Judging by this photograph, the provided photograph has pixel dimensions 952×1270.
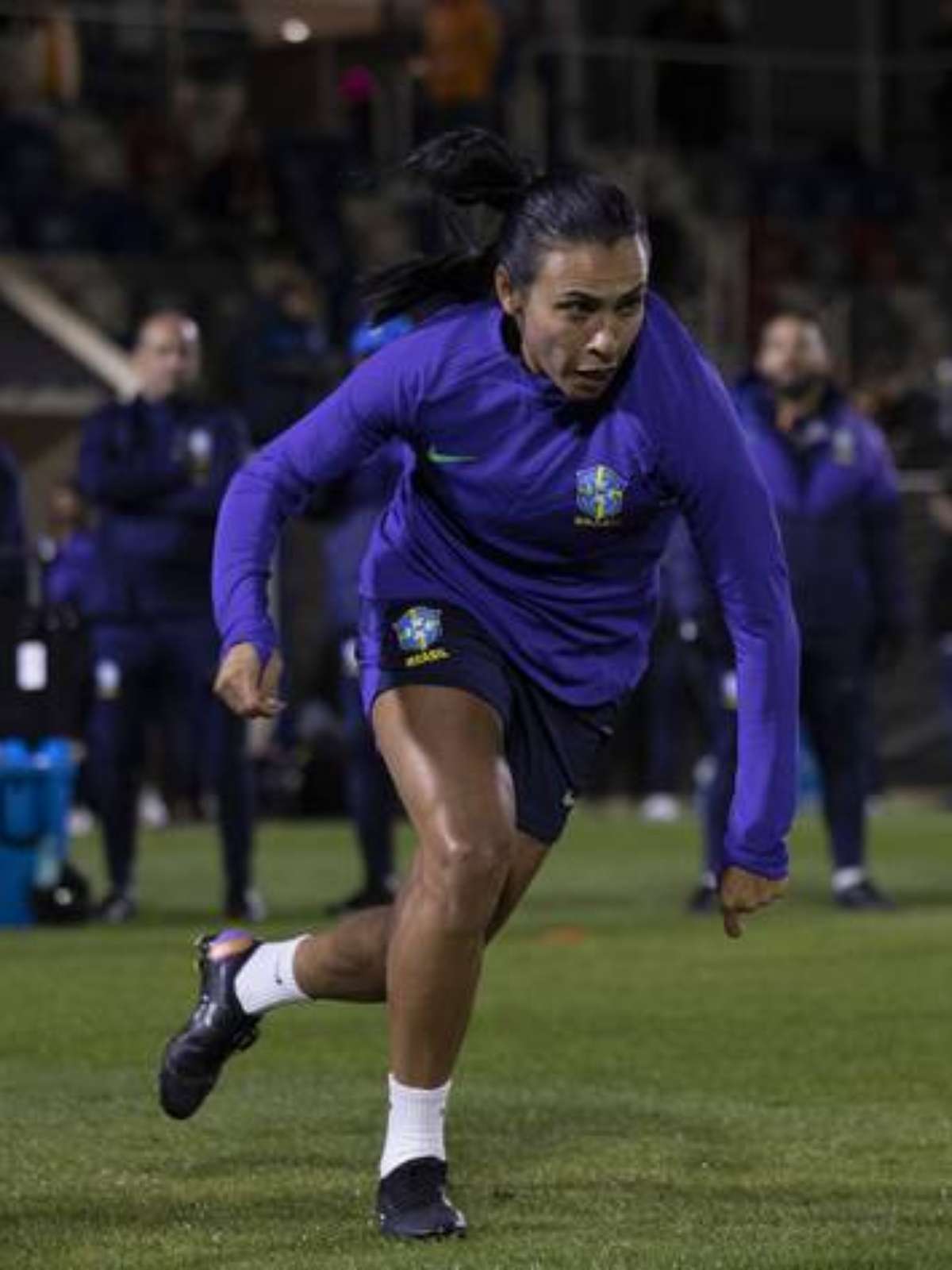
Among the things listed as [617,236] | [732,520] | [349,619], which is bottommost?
[349,619]

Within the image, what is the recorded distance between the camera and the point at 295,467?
707cm

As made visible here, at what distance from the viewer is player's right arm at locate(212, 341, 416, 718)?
22.9 ft

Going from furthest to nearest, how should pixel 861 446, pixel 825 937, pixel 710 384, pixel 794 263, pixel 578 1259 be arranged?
pixel 794 263 → pixel 861 446 → pixel 825 937 → pixel 710 384 → pixel 578 1259

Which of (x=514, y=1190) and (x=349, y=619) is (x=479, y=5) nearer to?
(x=349, y=619)

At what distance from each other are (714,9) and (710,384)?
22474 mm

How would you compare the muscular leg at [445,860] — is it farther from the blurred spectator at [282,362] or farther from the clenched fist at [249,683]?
the blurred spectator at [282,362]

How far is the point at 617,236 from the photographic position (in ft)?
22.6

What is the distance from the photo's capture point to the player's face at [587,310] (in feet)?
22.4

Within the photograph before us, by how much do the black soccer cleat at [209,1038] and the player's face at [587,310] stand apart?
1525 mm

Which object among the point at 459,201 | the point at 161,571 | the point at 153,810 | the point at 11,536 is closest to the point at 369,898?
the point at 161,571

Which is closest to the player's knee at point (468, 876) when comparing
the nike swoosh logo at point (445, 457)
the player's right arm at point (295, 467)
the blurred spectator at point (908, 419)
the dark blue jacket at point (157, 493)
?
the player's right arm at point (295, 467)

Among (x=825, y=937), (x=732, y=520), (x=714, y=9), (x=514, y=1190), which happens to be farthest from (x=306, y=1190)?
(x=714, y=9)

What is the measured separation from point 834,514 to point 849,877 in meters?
1.42

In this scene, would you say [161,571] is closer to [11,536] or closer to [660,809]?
[11,536]
